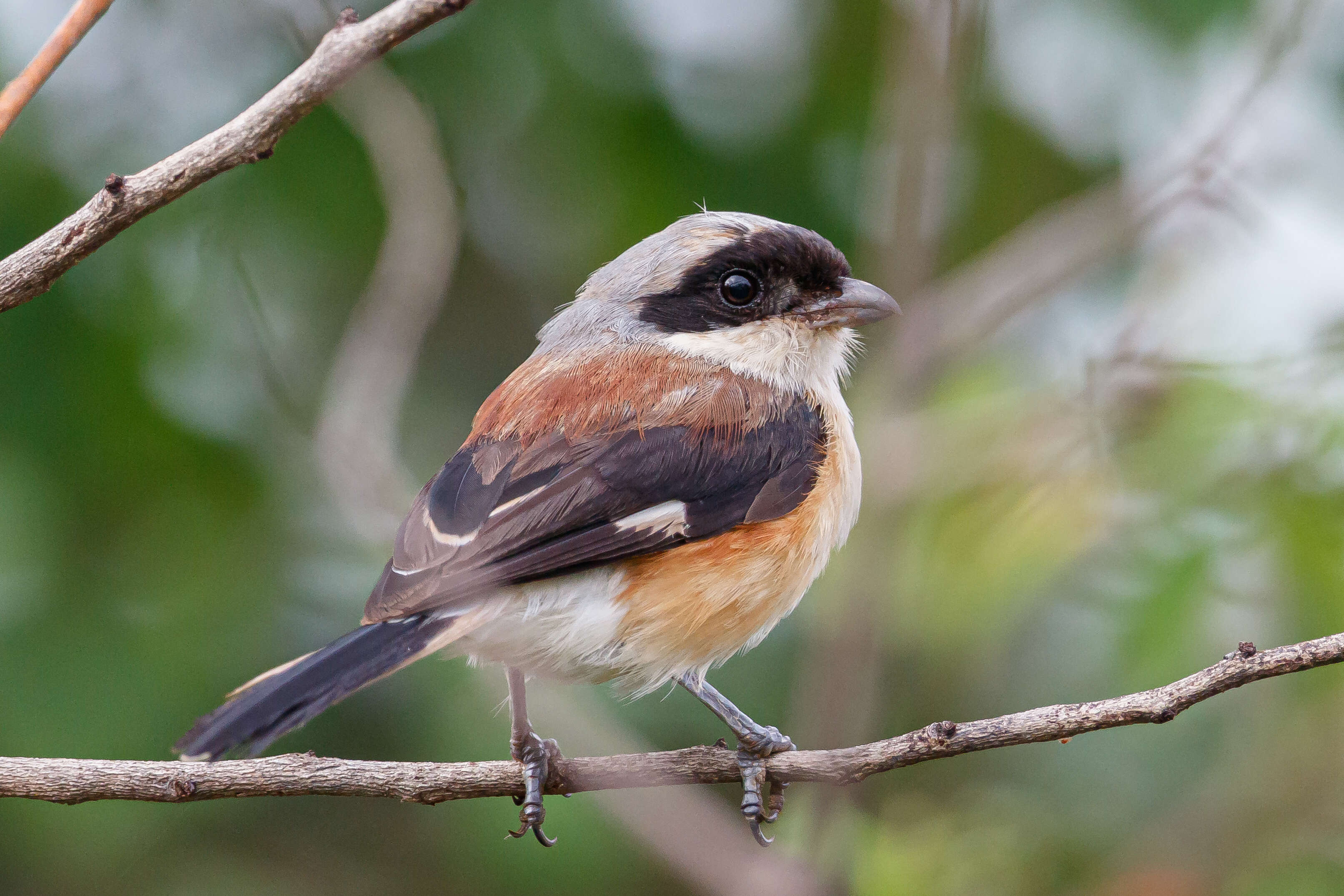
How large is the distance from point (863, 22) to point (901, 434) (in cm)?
167

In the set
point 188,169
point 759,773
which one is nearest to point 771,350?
point 759,773

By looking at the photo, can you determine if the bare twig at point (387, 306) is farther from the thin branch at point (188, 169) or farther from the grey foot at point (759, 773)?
the thin branch at point (188, 169)

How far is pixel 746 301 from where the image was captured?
10.9 feet

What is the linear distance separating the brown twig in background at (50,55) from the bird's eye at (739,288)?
68.5 inches

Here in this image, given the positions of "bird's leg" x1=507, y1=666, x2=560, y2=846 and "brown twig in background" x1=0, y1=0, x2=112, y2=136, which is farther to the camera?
"bird's leg" x1=507, y1=666, x2=560, y2=846

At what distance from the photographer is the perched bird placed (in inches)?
101

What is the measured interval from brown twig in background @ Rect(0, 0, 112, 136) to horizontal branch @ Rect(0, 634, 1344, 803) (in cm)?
109

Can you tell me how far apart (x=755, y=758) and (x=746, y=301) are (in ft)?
4.04

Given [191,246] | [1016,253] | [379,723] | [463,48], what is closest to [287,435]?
[191,246]

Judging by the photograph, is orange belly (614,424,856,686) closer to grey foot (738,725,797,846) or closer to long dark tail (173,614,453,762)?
grey foot (738,725,797,846)

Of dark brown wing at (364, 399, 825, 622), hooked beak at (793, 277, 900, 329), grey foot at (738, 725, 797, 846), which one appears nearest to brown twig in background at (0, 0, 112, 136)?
dark brown wing at (364, 399, 825, 622)

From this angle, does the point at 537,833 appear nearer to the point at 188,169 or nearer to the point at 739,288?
the point at 739,288

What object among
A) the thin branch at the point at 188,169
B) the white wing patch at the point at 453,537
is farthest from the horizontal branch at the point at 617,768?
the thin branch at the point at 188,169

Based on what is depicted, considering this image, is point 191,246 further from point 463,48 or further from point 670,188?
point 670,188
